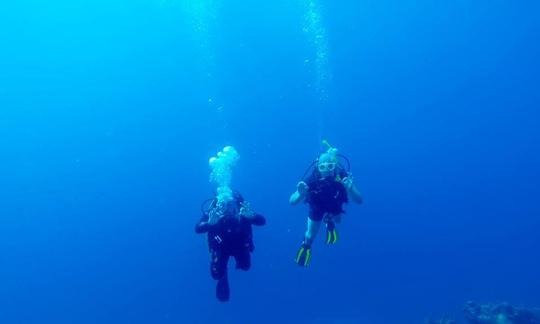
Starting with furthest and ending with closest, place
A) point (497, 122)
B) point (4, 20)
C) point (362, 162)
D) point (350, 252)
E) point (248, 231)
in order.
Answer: point (497, 122)
point (4, 20)
point (362, 162)
point (350, 252)
point (248, 231)

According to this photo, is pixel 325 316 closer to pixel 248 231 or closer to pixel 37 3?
pixel 248 231

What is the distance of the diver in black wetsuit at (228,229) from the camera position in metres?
7.27

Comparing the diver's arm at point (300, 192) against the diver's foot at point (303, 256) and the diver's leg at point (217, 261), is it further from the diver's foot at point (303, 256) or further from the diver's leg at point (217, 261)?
the diver's leg at point (217, 261)

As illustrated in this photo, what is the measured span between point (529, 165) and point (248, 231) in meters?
68.1

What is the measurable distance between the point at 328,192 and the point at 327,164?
0.49 metres

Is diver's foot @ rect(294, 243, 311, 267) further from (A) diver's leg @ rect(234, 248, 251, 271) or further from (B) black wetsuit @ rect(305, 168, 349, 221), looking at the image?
(A) diver's leg @ rect(234, 248, 251, 271)

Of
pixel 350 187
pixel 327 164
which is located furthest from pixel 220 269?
pixel 350 187

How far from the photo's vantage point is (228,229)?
7.25 meters

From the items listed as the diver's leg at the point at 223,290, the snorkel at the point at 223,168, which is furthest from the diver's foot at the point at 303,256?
the snorkel at the point at 223,168

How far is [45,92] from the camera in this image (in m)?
66.1

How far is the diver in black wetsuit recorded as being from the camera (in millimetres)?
7270

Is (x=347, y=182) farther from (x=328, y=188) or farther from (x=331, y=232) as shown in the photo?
(x=331, y=232)

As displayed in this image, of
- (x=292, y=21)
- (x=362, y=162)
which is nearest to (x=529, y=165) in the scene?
(x=362, y=162)

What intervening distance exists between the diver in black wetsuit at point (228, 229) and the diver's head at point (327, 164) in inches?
51.4
